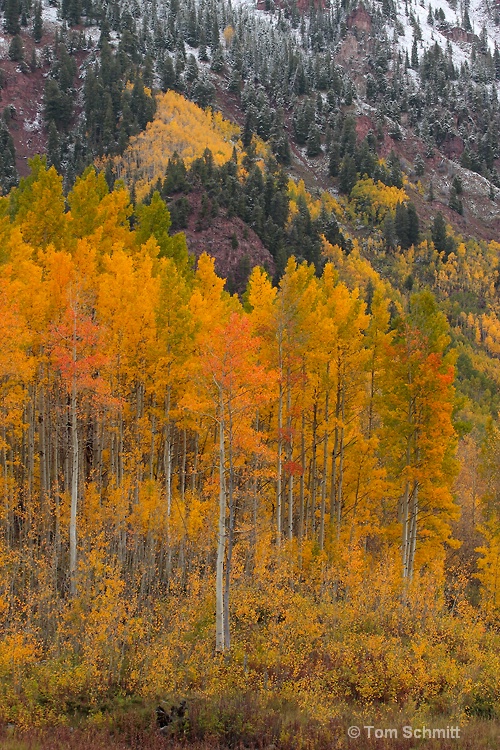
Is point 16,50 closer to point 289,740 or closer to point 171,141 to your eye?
point 171,141

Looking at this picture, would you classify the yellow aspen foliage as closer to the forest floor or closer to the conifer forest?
the conifer forest


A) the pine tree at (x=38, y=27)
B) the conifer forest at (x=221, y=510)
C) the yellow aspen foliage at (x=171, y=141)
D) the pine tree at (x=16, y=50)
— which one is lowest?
the conifer forest at (x=221, y=510)

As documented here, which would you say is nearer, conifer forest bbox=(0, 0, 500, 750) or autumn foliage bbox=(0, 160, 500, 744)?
conifer forest bbox=(0, 0, 500, 750)

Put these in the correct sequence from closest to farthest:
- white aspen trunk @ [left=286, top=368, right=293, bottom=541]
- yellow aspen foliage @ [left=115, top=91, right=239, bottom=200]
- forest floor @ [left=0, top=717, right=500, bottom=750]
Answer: forest floor @ [left=0, top=717, right=500, bottom=750] < white aspen trunk @ [left=286, top=368, right=293, bottom=541] < yellow aspen foliage @ [left=115, top=91, right=239, bottom=200]

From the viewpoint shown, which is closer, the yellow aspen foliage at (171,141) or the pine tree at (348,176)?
the yellow aspen foliage at (171,141)

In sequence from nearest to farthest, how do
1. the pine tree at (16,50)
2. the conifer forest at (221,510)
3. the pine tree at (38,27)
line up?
the conifer forest at (221,510) → the pine tree at (16,50) → the pine tree at (38,27)

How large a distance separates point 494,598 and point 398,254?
99.4m

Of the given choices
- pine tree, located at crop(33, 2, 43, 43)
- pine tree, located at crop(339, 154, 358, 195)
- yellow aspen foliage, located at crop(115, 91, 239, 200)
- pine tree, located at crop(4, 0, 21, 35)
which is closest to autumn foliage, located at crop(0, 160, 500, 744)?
yellow aspen foliage, located at crop(115, 91, 239, 200)

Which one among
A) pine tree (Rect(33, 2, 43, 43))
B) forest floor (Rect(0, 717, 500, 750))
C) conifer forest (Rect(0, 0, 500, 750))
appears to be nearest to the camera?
forest floor (Rect(0, 717, 500, 750))

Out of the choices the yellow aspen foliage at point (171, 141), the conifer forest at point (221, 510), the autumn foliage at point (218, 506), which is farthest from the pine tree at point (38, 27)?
the autumn foliage at point (218, 506)

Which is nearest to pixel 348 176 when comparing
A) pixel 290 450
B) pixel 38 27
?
pixel 38 27


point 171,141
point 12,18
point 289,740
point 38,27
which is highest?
point 12,18

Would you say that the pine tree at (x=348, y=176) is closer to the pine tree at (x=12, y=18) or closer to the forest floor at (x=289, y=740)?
the pine tree at (x=12, y=18)

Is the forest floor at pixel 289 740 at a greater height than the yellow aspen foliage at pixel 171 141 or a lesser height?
lesser
